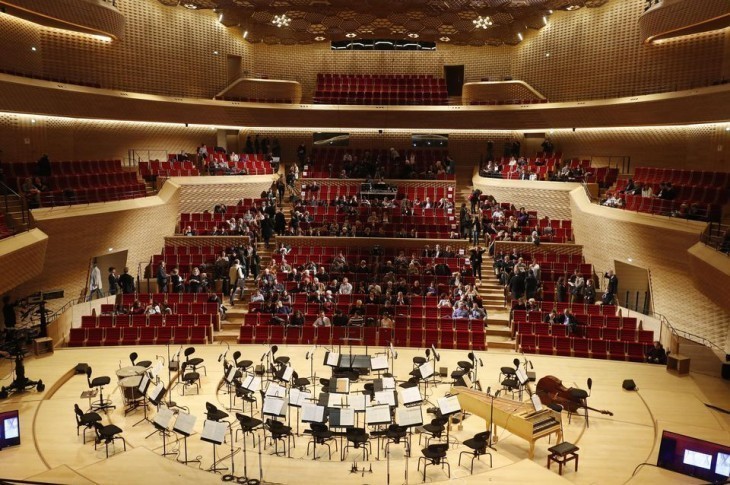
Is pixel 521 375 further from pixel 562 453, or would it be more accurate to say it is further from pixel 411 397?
pixel 411 397

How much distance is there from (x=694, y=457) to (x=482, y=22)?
18.0 meters

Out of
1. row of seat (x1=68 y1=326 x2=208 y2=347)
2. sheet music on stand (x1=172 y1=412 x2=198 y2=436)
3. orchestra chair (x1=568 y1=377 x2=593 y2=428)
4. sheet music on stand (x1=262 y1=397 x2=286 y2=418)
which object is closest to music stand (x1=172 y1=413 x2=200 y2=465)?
sheet music on stand (x1=172 y1=412 x2=198 y2=436)

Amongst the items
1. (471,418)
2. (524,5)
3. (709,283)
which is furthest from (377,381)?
(524,5)

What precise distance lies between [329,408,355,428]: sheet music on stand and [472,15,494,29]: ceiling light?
17.3m

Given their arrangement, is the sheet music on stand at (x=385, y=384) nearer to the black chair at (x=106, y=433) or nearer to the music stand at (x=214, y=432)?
the music stand at (x=214, y=432)

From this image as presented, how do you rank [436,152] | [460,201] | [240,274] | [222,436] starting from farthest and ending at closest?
[436,152], [460,201], [240,274], [222,436]

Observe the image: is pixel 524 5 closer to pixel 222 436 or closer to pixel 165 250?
pixel 165 250

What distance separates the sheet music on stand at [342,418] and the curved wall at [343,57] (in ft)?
46.0

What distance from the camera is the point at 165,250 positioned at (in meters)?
16.8

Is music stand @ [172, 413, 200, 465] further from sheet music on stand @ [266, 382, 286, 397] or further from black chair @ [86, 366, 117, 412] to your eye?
black chair @ [86, 366, 117, 412]

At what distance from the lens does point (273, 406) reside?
7.92m

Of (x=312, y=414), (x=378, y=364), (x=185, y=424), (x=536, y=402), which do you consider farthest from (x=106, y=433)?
(x=536, y=402)

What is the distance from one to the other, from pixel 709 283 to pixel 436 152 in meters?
14.2

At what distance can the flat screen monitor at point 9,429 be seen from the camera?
8.10m
